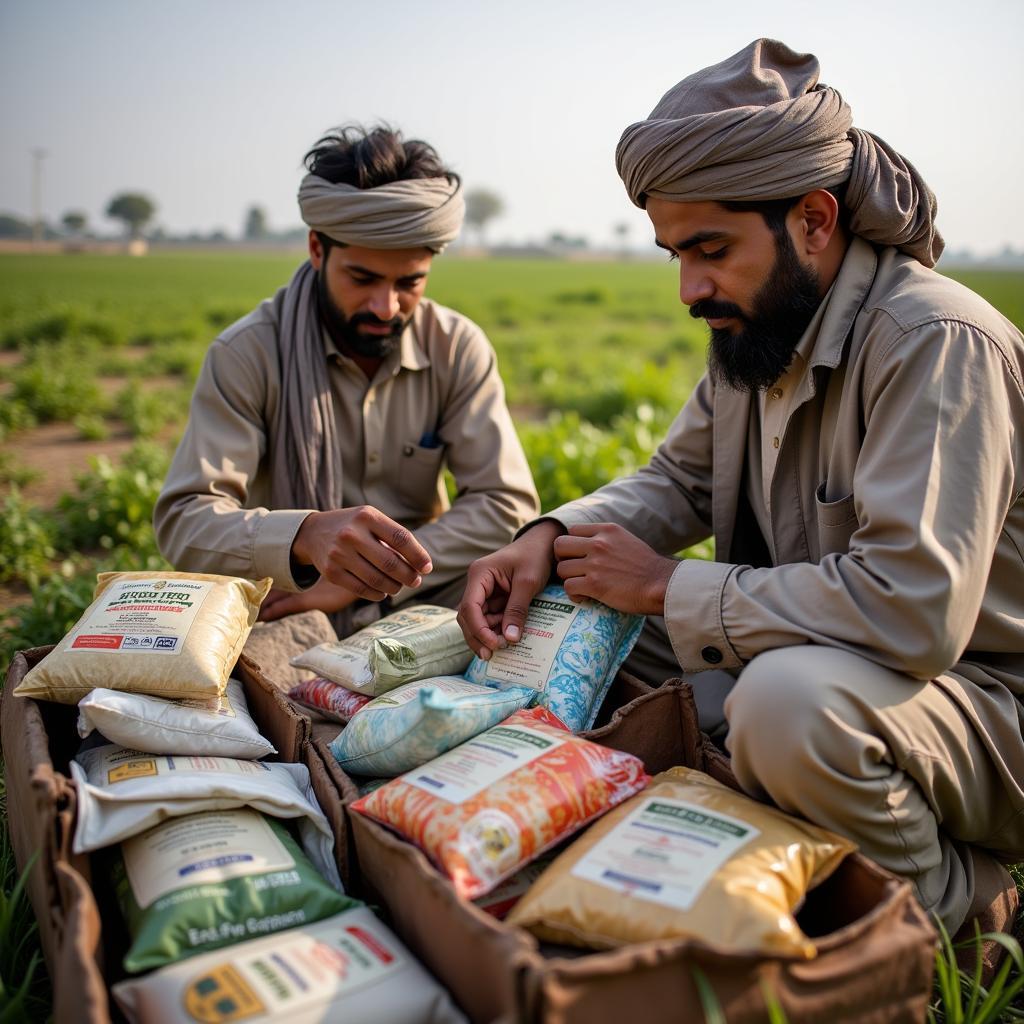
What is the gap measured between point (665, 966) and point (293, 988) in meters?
0.63

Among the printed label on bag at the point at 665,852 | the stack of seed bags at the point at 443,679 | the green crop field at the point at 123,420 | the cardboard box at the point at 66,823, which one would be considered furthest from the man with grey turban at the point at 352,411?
the printed label on bag at the point at 665,852

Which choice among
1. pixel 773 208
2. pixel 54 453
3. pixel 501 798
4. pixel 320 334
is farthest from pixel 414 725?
pixel 54 453

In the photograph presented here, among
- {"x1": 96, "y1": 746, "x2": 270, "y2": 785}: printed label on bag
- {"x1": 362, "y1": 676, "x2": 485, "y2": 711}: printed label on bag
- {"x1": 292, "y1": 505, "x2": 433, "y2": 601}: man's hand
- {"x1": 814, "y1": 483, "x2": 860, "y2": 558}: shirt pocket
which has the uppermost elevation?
{"x1": 814, "y1": 483, "x2": 860, "y2": 558}: shirt pocket

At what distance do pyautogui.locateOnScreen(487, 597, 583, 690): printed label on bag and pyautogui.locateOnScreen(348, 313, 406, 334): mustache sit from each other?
1.45 meters

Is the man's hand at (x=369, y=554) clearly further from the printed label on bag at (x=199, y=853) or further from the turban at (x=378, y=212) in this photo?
the turban at (x=378, y=212)

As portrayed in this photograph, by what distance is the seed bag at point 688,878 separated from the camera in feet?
5.60

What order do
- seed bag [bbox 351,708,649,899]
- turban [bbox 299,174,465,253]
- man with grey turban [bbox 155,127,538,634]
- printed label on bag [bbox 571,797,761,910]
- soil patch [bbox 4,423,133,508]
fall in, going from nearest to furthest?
1. printed label on bag [bbox 571,797,761,910]
2. seed bag [bbox 351,708,649,899]
3. man with grey turban [bbox 155,127,538,634]
4. turban [bbox 299,174,465,253]
5. soil patch [bbox 4,423,133,508]

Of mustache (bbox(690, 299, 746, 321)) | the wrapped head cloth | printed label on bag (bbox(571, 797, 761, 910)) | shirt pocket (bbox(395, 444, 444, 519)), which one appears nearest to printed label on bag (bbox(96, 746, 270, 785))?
printed label on bag (bbox(571, 797, 761, 910))

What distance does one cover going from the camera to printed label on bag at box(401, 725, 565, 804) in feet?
6.89

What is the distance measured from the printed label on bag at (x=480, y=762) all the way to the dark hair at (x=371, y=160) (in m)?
2.21

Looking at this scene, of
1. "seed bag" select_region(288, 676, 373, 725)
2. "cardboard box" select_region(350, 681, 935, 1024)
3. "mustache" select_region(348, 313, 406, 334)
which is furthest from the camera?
"mustache" select_region(348, 313, 406, 334)

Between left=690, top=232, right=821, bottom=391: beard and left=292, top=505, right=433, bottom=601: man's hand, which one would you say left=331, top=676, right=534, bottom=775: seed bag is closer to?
left=292, top=505, right=433, bottom=601: man's hand

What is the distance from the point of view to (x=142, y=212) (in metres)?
111

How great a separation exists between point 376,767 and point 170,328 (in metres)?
19.9
